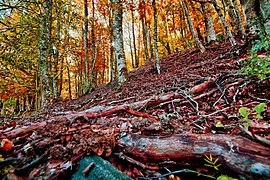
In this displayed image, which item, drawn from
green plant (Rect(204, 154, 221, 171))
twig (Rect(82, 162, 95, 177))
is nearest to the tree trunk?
green plant (Rect(204, 154, 221, 171))

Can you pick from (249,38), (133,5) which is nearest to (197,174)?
(249,38)

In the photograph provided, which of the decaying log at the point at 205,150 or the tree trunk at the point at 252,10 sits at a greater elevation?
the tree trunk at the point at 252,10

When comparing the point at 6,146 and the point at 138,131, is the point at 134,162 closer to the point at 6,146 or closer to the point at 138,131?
the point at 138,131

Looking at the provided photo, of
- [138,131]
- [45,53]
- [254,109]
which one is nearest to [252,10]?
[254,109]

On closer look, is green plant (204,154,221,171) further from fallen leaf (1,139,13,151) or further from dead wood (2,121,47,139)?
dead wood (2,121,47,139)

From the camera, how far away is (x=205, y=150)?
134 centimetres

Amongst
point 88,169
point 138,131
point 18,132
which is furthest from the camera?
point 18,132

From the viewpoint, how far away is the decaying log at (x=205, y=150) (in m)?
1.12

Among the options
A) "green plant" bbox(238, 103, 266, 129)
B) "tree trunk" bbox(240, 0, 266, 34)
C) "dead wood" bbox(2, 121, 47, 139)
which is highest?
"tree trunk" bbox(240, 0, 266, 34)

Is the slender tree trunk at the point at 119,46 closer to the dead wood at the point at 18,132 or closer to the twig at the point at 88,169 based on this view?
the dead wood at the point at 18,132

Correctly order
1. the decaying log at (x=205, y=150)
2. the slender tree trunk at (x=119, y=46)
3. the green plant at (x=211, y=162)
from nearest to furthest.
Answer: the decaying log at (x=205, y=150)
the green plant at (x=211, y=162)
the slender tree trunk at (x=119, y=46)

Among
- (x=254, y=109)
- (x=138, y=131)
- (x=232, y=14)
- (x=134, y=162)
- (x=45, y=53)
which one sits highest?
(x=232, y=14)

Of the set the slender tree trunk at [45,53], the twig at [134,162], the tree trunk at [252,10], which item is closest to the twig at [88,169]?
the twig at [134,162]

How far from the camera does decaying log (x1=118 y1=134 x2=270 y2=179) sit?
3.66 feet
